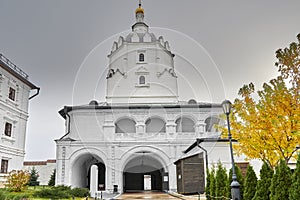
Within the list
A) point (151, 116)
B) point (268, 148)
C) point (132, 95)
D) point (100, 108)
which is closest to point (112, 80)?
point (132, 95)

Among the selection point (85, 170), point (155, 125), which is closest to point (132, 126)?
point (155, 125)

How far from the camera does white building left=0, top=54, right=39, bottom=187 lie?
19609 mm

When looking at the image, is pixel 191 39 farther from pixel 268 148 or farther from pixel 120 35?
pixel 120 35

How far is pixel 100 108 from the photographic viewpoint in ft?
90.5

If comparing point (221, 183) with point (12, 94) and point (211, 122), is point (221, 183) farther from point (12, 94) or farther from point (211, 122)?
point (211, 122)

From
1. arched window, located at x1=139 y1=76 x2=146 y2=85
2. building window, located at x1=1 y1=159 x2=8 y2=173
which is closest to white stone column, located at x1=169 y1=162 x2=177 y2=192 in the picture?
arched window, located at x1=139 y1=76 x2=146 y2=85

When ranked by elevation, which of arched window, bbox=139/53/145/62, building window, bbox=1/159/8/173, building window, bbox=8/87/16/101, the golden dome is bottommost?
building window, bbox=1/159/8/173

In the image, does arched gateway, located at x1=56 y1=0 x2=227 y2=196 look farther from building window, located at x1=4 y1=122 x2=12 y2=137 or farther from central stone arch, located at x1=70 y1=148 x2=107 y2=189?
building window, located at x1=4 y1=122 x2=12 y2=137

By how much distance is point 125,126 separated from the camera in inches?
1139

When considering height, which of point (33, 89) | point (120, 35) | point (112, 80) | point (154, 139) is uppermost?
point (120, 35)

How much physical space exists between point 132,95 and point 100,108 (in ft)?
15.2

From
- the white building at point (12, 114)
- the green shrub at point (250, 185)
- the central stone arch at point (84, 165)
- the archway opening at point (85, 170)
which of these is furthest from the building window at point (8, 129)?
the green shrub at point (250, 185)

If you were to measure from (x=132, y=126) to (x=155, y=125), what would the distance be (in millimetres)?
2336

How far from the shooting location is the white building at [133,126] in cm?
2586
